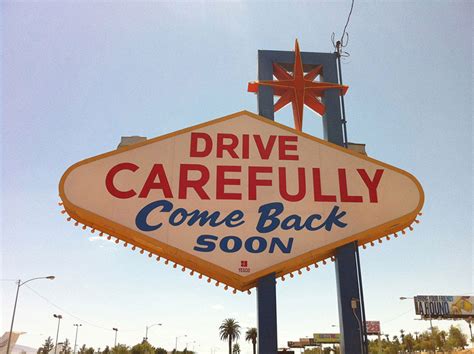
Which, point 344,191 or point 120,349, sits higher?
point 344,191

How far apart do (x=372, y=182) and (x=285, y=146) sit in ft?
8.78

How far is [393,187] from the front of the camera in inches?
450

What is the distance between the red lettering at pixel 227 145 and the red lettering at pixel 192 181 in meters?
0.71

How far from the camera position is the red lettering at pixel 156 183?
10.9m

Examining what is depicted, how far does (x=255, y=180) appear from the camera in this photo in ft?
37.3

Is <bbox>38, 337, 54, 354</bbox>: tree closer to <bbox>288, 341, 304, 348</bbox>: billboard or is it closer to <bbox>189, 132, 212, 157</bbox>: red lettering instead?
<bbox>288, 341, 304, 348</bbox>: billboard

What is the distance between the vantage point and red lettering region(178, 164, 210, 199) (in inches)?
434

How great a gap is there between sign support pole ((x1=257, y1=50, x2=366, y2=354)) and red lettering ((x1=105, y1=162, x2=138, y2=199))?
418 centimetres

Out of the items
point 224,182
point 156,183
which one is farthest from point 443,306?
point 156,183

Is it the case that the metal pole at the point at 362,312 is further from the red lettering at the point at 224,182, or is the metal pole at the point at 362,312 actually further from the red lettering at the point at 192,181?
the red lettering at the point at 192,181

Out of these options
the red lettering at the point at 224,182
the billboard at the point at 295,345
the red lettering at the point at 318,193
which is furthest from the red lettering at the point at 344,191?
the billboard at the point at 295,345

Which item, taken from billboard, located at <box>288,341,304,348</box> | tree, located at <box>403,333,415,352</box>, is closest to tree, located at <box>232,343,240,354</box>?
billboard, located at <box>288,341,304,348</box>

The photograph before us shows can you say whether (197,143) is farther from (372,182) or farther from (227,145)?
(372,182)

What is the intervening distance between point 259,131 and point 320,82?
2.83 metres
